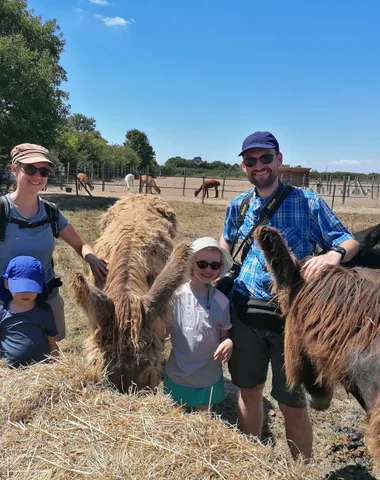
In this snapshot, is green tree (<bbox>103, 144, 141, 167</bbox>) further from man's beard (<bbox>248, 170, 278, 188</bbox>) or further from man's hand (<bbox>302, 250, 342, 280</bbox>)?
man's hand (<bbox>302, 250, 342, 280</bbox>)

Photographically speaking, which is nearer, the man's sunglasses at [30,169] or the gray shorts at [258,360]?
the gray shorts at [258,360]

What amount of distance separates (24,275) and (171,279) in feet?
4.03

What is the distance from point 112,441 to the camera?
188cm

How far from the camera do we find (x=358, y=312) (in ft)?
5.67

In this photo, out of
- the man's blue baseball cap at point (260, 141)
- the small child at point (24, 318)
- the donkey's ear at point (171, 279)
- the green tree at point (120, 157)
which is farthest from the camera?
the green tree at point (120, 157)

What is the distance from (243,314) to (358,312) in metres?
1.39

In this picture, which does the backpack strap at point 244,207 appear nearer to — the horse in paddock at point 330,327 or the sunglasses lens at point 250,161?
the sunglasses lens at point 250,161

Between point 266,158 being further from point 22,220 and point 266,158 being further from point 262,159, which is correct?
point 22,220

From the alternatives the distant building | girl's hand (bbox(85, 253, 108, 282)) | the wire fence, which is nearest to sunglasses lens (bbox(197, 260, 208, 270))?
girl's hand (bbox(85, 253, 108, 282))

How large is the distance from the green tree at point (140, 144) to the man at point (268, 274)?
84.6m

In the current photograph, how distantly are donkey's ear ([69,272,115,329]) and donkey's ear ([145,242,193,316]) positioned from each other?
1.05 feet

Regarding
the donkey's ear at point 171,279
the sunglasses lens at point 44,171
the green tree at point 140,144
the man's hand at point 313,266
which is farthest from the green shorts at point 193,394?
the green tree at point 140,144

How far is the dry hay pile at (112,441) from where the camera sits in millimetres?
1723

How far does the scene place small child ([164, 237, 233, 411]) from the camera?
10.8 feet
